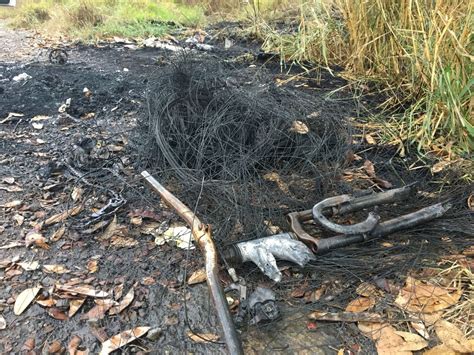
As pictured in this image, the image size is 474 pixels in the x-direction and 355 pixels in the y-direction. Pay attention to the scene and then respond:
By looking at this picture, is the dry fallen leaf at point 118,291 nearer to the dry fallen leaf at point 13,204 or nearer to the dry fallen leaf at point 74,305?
the dry fallen leaf at point 74,305

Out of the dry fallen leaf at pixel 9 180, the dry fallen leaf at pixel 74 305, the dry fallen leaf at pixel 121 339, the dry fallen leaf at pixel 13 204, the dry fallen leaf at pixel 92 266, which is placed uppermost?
the dry fallen leaf at pixel 9 180

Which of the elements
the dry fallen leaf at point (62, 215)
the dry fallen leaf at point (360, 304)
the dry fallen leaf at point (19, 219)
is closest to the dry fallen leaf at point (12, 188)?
the dry fallen leaf at point (19, 219)

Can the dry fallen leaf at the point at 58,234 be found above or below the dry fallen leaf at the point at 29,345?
above

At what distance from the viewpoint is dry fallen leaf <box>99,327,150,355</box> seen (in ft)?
5.27

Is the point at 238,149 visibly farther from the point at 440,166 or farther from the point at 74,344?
the point at 74,344

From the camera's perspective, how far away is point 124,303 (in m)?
1.80

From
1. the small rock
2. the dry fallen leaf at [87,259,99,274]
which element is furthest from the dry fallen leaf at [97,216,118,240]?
the small rock

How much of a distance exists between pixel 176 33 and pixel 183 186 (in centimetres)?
507

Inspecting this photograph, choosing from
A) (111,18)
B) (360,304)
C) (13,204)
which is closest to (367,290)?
(360,304)

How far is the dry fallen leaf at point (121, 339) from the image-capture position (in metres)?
1.61

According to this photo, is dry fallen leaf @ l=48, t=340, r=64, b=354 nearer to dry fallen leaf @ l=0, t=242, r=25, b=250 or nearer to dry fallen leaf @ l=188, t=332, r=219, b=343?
dry fallen leaf @ l=188, t=332, r=219, b=343

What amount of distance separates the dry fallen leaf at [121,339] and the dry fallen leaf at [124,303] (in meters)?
0.12

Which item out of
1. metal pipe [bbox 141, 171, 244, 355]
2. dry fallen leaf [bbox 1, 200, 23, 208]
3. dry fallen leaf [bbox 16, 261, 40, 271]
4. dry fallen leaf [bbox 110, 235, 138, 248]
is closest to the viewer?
metal pipe [bbox 141, 171, 244, 355]

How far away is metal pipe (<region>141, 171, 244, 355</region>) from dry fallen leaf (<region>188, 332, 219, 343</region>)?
20 centimetres
